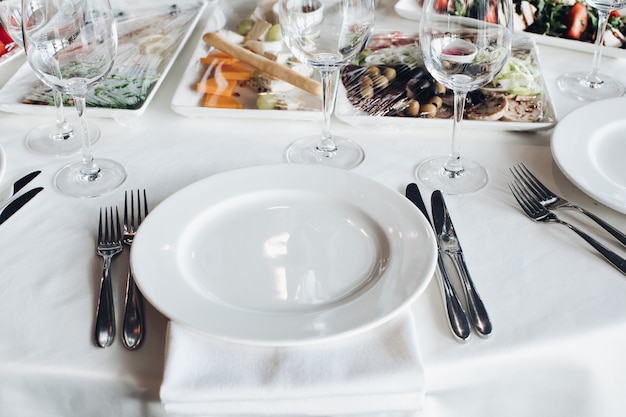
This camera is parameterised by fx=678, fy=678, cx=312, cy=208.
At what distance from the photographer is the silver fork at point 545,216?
2.70 ft

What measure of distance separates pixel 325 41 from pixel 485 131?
0.32 m

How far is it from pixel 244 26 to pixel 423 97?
47 cm

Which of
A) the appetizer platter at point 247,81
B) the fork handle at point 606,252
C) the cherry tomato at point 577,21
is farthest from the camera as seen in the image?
the cherry tomato at point 577,21

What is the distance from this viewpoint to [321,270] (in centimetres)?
79

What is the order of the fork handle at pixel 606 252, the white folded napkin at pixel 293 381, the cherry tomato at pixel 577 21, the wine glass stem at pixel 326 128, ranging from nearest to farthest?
1. the white folded napkin at pixel 293 381
2. the fork handle at pixel 606 252
3. the wine glass stem at pixel 326 128
4. the cherry tomato at pixel 577 21

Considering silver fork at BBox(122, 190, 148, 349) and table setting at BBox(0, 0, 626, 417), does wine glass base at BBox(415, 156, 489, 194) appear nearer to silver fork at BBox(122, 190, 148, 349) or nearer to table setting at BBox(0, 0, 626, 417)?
table setting at BBox(0, 0, 626, 417)

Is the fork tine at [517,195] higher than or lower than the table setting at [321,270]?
lower

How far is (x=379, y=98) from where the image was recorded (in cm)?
117

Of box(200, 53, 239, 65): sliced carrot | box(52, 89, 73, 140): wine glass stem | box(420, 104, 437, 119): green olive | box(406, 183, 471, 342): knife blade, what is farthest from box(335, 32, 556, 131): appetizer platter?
box(52, 89, 73, 140): wine glass stem

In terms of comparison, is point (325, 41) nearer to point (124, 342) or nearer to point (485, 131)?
point (485, 131)

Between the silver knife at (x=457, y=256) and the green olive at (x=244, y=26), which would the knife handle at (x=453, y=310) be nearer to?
the silver knife at (x=457, y=256)

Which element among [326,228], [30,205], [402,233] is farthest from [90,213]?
[402,233]

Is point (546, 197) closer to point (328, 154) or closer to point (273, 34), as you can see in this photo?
point (328, 154)

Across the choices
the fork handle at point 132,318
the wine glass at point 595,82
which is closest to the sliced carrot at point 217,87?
the fork handle at point 132,318
